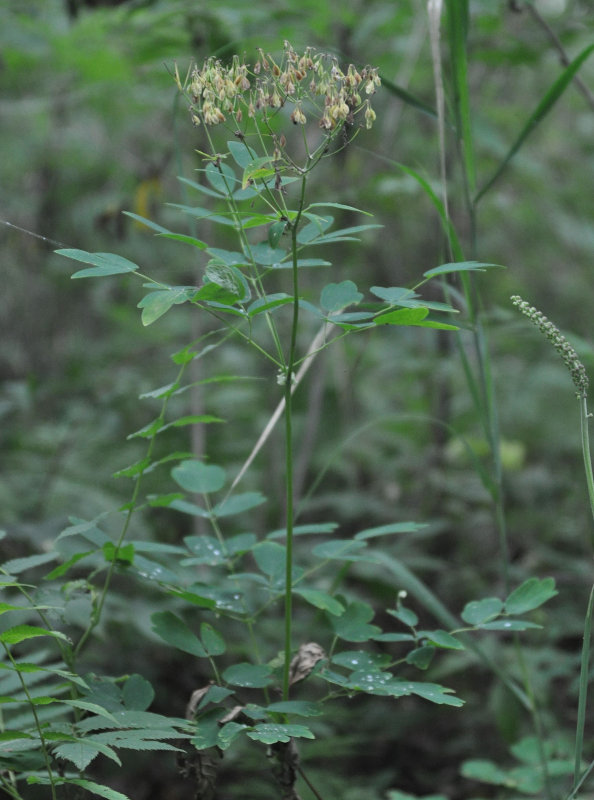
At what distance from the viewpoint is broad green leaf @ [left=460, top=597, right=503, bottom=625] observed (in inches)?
45.4

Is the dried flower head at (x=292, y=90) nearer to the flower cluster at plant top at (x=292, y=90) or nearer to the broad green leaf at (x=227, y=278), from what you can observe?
the flower cluster at plant top at (x=292, y=90)

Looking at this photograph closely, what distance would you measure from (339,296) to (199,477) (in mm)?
444

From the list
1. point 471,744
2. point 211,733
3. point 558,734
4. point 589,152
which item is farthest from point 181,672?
point 589,152

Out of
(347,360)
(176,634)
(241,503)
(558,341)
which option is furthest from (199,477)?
(347,360)

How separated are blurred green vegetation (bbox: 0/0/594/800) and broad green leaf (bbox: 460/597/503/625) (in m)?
0.32

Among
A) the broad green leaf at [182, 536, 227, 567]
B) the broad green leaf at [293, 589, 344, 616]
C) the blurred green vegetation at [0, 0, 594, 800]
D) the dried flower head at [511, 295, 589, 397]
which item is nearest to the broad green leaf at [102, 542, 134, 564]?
the broad green leaf at [182, 536, 227, 567]

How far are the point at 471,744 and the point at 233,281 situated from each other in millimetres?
2101

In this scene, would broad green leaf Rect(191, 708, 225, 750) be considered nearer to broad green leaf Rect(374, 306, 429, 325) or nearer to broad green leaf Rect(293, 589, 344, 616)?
broad green leaf Rect(293, 589, 344, 616)

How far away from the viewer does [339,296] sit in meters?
1.08

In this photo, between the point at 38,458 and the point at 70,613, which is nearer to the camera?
the point at 70,613

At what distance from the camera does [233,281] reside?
3.10ft

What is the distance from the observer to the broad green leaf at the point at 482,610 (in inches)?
45.4

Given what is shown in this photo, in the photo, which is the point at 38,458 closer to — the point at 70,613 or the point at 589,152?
the point at 70,613

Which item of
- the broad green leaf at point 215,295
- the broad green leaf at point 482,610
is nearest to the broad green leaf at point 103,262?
the broad green leaf at point 215,295
